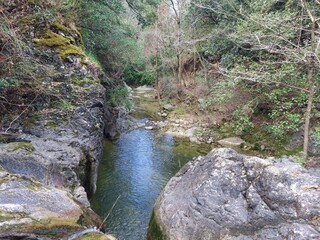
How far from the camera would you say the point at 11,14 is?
604 cm

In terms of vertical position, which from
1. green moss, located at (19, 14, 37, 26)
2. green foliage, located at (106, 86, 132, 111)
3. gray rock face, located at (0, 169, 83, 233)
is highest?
green moss, located at (19, 14, 37, 26)

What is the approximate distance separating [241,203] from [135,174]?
4.83m

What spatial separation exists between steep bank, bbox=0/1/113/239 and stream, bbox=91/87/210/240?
83 centimetres

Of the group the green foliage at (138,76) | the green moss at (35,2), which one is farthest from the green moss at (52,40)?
the green foliage at (138,76)

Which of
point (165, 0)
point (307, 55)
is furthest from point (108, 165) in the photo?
point (165, 0)

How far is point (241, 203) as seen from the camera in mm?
4043

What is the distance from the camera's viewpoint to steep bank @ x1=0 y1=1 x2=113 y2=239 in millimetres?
3100

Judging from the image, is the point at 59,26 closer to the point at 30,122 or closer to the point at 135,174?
the point at 30,122

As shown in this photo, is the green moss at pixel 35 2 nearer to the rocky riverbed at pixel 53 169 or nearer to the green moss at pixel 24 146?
the rocky riverbed at pixel 53 169

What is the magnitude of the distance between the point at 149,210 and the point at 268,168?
331 cm

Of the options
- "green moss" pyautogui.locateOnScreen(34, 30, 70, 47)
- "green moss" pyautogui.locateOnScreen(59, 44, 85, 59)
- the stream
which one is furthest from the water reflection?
"green moss" pyautogui.locateOnScreen(34, 30, 70, 47)

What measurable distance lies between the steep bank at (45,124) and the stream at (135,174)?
83cm

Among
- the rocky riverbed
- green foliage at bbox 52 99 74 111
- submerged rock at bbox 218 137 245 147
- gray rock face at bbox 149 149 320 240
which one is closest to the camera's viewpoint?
the rocky riverbed

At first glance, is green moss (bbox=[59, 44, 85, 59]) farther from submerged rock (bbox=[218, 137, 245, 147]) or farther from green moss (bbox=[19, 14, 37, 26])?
submerged rock (bbox=[218, 137, 245, 147])
